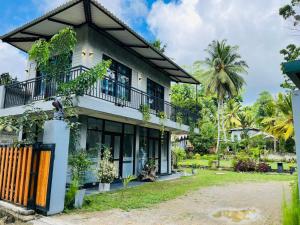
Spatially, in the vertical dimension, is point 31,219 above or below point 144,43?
below

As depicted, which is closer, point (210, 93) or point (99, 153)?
point (99, 153)

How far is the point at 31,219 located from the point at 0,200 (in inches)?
73.9

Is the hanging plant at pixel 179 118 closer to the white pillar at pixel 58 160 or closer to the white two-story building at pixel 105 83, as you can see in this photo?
the white two-story building at pixel 105 83

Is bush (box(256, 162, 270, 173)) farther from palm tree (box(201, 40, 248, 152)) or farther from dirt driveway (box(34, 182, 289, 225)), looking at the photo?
dirt driveway (box(34, 182, 289, 225))

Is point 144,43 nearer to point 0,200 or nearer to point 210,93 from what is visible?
point 0,200

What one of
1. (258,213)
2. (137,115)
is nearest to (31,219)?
(258,213)

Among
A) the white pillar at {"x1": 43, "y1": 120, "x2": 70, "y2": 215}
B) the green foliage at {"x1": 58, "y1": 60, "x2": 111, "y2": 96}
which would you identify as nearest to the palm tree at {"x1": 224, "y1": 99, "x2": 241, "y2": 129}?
the green foliage at {"x1": 58, "y1": 60, "x2": 111, "y2": 96}

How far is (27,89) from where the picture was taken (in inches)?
464

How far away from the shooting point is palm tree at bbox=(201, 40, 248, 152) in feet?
101

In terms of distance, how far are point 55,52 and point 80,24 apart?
2776 millimetres

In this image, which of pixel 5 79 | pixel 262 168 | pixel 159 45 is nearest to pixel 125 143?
pixel 5 79

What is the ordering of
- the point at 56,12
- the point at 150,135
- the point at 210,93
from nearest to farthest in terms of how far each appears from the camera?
the point at 56,12 < the point at 150,135 < the point at 210,93

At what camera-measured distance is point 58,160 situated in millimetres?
6574

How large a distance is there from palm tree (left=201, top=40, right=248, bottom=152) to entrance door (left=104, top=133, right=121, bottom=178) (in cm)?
1973
